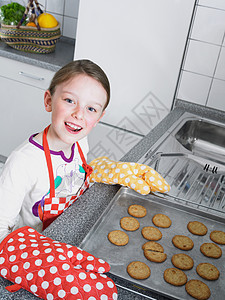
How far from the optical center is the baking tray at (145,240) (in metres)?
0.75

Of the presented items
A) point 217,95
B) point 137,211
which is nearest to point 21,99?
point 217,95

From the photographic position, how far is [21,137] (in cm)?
250

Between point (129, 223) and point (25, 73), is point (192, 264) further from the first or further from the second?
point (25, 73)

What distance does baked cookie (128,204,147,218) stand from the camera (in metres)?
0.94

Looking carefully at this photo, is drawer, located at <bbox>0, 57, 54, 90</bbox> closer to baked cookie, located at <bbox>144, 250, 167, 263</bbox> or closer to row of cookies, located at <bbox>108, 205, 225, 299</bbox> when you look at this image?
row of cookies, located at <bbox>108, 205, 225, 299</bbox>

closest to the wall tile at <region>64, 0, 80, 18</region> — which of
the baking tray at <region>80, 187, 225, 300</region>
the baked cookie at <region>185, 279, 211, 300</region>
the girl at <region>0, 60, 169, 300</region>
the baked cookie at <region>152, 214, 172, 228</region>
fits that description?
the girl at <region>0, 60, 169, 300</region>

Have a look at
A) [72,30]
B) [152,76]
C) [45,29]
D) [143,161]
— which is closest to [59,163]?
[143,161]

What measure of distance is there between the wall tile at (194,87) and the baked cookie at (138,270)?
3.99ft

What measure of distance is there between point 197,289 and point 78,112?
1.64 feet

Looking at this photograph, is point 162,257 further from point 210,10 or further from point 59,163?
point 210,10

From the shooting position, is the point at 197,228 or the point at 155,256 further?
the point at 197,228

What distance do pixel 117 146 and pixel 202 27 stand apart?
0.80 m

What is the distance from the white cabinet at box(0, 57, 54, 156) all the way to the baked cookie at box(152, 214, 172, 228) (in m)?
1.46

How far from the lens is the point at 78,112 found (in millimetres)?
932
